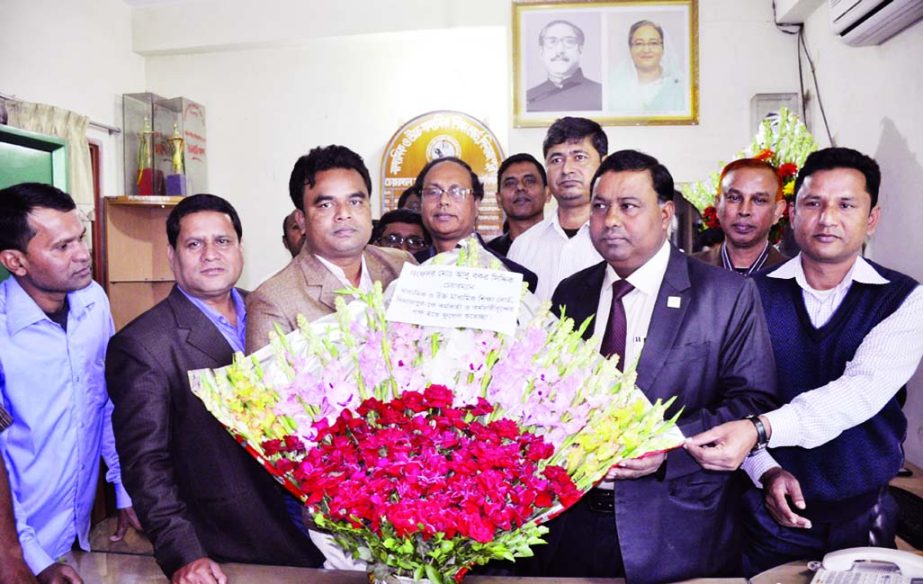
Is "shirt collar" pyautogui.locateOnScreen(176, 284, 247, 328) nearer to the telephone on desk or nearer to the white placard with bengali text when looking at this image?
the white placard with bengali text

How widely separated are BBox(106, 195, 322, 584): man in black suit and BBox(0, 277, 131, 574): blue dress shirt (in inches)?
16.9

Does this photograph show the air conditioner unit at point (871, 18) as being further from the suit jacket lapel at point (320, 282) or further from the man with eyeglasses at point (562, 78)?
the suit jacket lapel at point (320, 282)

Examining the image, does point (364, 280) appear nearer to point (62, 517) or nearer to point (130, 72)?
point (62, 517)

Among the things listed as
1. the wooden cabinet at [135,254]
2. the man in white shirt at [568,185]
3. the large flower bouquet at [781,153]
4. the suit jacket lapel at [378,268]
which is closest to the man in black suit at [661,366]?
the suit jacket lapel at [378,268]

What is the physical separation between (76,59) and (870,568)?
579 centimetres

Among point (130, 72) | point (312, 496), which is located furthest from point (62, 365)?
point (130, 72)

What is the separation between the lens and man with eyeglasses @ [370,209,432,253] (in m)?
3.21

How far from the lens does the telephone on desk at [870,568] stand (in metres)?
1.12

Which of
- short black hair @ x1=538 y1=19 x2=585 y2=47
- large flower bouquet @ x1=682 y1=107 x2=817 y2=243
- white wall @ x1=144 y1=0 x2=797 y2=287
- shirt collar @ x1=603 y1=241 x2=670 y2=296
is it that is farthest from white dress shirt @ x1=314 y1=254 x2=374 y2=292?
short black hair @ x1=538 y1=19 x2=585 y2=47

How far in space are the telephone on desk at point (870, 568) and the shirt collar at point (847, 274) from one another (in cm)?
79

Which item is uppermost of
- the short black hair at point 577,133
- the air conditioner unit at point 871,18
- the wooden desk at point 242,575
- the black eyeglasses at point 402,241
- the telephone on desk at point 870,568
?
the air conditioner unit at point 871,18

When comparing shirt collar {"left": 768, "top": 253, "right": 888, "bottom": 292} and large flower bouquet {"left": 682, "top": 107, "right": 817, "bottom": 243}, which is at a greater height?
large flower bouquet {"left": 682, "top": 107, "right": 817, "bottom": 243}

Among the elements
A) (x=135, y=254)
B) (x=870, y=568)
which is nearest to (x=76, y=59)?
(x=135, y=254)

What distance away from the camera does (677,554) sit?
5.01ft
